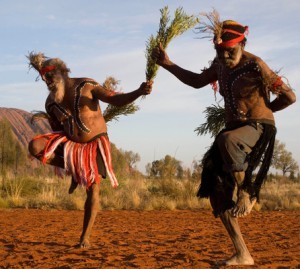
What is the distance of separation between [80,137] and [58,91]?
59 cm

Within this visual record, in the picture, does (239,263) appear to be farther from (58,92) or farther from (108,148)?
(58,92)

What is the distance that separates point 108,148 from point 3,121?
96.6 ft

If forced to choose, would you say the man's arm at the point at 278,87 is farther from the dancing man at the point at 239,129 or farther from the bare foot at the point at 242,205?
the bare foot at the point at 242,205

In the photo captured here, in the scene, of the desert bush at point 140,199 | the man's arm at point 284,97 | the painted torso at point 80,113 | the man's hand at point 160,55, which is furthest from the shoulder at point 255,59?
the desert bush at point 140,199

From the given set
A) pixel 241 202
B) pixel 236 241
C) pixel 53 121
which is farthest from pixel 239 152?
pixel 53 121

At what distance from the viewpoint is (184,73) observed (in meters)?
5.28

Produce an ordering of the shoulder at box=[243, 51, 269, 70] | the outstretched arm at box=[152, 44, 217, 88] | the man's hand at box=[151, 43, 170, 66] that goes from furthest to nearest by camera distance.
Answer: the man's hand at box=[151, 43, 170, 66]
the outstretched arm at box=[152, 44, 217, 88]
the shoulder at box=[243, 51, 269, 70]

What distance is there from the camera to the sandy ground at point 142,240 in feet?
17.2

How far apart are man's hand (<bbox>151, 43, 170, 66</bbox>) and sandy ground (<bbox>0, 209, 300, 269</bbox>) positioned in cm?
192

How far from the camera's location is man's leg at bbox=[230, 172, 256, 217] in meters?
4.60

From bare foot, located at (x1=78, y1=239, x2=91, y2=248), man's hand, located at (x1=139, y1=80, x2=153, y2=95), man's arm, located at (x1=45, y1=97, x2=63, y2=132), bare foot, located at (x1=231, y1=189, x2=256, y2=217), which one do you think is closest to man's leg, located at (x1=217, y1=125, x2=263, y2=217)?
Result: bare foot, located at (x1=231, y1=189, x2=256, y2=217)

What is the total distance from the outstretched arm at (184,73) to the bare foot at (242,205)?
3.78 feet

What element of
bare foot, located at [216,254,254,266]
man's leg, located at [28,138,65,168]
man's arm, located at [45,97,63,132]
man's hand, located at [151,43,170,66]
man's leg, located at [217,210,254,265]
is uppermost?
man's hand, located at [151,43,170,66]

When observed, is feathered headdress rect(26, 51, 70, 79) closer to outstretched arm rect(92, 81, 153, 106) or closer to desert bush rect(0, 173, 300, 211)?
outstretched arm rect(92, 81, 153, 106)
